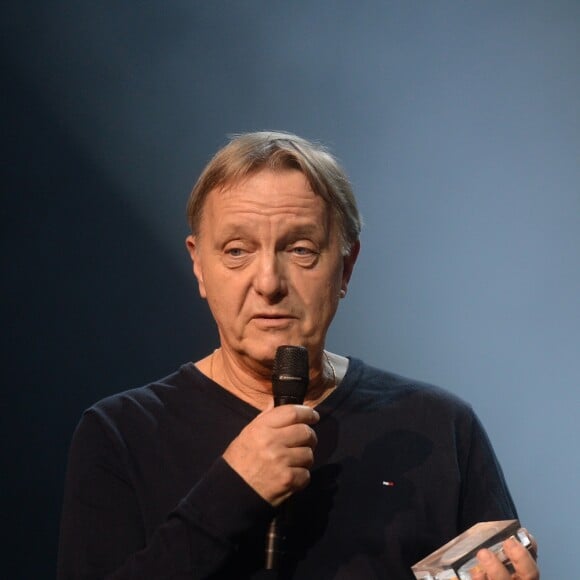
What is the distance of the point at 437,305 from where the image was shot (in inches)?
110

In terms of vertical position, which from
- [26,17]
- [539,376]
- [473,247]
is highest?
[26,17]

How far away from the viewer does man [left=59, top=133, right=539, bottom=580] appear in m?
1.64

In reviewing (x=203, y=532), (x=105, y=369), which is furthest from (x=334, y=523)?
(x=105, y=369)

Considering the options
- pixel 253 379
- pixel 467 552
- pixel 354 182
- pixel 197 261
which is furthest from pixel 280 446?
pixel 354 182

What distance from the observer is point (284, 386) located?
1497 millimetres

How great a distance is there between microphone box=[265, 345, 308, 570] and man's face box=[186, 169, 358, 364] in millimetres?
160

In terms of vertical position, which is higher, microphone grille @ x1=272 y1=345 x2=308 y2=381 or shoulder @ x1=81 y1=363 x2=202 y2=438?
microphone grille @ x1=272 y1=345 x2=308 y2=381

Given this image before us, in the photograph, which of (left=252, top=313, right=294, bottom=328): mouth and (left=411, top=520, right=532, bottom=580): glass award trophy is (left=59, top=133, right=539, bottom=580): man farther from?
(left=411, top=520, right=532, bottom=580): glass award trophy

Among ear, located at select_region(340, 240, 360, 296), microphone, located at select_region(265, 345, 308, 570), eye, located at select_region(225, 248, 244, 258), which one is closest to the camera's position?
microphone, located at select_region(265, 345, 308, 570)

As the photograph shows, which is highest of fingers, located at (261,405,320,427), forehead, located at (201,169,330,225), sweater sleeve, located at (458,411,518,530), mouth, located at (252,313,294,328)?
forehead, located at (201,169,330,225)

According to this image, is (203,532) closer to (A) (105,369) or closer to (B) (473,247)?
(A) (105,369)

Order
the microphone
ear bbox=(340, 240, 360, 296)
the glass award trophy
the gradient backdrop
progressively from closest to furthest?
the glass award trophy
the microphone
ear bbox=(340, 240, 360, 296)
the gradient backdrop

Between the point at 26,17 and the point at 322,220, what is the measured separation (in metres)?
1.10

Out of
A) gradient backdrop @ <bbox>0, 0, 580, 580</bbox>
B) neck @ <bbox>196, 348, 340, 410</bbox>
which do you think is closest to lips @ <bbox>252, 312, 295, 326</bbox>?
neck @ <bbox>196, 348, 340, 410</bbox>
